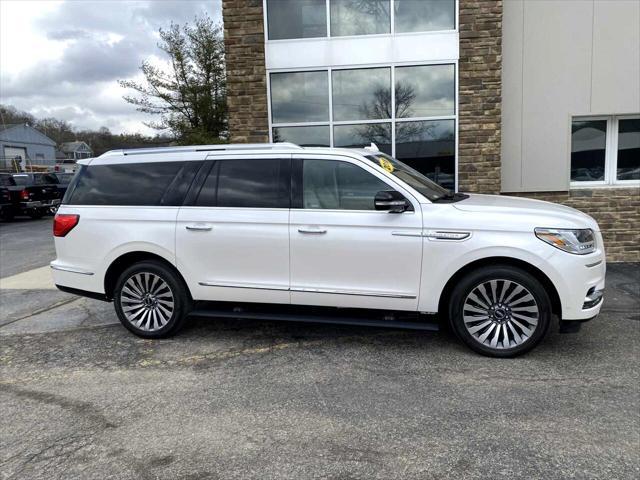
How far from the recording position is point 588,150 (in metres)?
9.09

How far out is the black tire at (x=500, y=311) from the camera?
4.45m

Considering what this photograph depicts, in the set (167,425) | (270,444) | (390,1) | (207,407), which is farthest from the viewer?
(390,1)

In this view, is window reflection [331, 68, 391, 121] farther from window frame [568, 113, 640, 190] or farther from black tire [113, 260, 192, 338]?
black tire [113, 260, 192, 338]

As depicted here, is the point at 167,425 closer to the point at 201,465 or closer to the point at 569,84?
the point at 201,465

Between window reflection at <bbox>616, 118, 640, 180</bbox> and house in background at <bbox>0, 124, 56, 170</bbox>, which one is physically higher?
house in background at <bbox>0, 124, 56, 170</bbox>

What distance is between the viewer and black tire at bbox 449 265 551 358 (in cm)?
445

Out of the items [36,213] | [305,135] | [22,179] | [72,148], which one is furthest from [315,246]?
[72,148]

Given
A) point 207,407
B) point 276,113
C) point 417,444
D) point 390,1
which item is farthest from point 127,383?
point 390,1

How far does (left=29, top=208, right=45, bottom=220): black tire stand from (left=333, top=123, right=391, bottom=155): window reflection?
16170 millimetres

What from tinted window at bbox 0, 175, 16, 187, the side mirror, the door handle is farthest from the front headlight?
tinted window at bbox 0, 175, 16, 187

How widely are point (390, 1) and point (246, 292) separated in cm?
619

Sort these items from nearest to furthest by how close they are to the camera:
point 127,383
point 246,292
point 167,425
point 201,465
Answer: point 201,465, point 167,425, point 127,383, point 246,292

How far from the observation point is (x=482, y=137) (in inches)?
343

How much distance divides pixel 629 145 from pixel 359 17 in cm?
512
